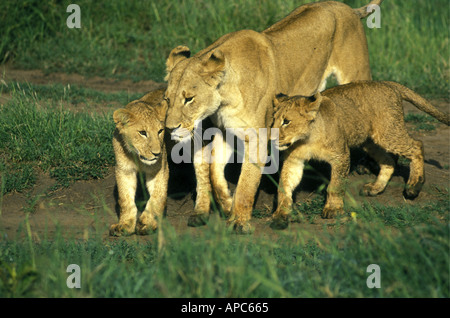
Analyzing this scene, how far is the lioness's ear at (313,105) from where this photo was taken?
4.87 metres

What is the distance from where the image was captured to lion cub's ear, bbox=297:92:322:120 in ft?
16.0

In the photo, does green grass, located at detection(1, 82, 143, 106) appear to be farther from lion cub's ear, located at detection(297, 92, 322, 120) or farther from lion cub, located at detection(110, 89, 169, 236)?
lion cub's ear, located at detection(297, 92, 322, 120)

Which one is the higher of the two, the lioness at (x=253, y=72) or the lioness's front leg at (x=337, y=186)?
the lioness at (x=253, y=72)

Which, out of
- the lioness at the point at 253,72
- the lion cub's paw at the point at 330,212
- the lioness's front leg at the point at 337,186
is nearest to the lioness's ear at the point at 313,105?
the lioness at the point at 253,72

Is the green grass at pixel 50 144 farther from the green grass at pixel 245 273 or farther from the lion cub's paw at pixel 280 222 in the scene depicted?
the green grass at pixel 245 273

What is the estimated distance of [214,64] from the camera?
470 centimetres

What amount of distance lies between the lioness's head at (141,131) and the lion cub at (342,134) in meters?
0.89

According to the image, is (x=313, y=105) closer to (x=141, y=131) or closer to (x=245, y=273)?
(x=141, y=131)

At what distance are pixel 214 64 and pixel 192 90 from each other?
9.8 inches

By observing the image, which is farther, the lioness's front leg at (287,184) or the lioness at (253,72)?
the lioness's front leg at (287,184)

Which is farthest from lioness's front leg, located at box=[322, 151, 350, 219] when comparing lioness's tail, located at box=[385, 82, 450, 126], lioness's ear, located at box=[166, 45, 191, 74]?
lioness's ear, located at box=[166, 45, 191, 74]

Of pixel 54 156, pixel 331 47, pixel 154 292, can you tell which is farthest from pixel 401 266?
pixel 54 156

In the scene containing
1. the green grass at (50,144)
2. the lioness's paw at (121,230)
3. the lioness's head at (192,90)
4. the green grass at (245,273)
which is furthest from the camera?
the green grass at (50,144)

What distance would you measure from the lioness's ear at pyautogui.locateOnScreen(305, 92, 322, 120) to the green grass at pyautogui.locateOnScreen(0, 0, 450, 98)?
3.89 metres
